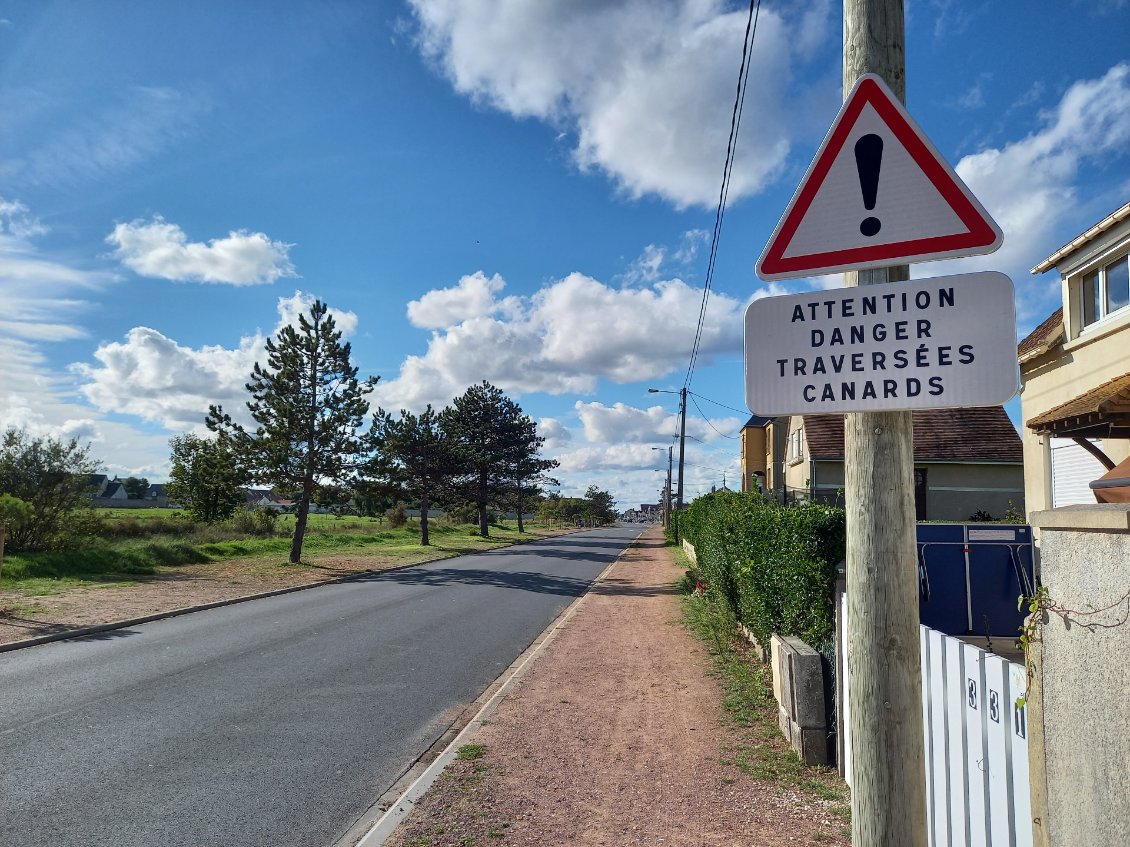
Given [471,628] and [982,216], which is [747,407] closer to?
[982,216]

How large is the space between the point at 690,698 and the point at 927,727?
169 inches

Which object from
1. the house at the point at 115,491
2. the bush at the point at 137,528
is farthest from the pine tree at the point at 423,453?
the house at the point at 115,491

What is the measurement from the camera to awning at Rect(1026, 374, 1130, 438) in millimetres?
9298

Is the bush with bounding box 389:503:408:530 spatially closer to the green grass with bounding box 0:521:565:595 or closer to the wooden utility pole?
the green grass with bounding box 0:521:565:595

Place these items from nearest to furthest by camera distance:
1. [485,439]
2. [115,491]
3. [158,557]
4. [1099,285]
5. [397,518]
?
1. [1099,285]
2. [158,557]
3. [485,439]
4. [397,518]
5. [115,491]

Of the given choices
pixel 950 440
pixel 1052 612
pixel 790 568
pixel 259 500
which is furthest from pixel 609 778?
pixel 259 500

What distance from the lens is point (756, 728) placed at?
6.93 metres

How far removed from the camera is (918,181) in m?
2.21

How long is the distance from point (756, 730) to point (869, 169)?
586 centimetres

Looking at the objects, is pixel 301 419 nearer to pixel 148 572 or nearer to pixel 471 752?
pixel 148 572

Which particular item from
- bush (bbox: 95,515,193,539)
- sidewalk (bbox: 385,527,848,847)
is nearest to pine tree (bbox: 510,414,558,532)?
bush (bbox: 95,515,193,539)

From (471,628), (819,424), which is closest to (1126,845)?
(471,628)

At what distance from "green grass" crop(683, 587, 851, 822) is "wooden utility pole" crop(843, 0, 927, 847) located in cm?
327

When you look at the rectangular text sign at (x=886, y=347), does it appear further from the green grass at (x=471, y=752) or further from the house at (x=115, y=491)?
the house at (x=115, y=491)
